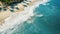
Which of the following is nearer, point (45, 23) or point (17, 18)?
point (45, 23)

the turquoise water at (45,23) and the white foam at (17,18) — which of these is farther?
the turquoise water at (45,23)

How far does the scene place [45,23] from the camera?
39.9m

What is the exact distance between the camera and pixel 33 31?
122 feet

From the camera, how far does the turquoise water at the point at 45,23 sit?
37116mm

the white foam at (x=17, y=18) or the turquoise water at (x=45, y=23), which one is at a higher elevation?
the white foam at (x=17, y=18)

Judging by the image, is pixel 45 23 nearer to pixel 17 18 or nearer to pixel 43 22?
pixel 43 22

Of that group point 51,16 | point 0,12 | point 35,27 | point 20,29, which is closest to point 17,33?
point 20,29

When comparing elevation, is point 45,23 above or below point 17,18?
below

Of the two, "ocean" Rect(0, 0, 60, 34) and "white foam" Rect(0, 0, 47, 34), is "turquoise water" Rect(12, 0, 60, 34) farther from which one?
"white foam" Rect(0, 0, 47, 34)

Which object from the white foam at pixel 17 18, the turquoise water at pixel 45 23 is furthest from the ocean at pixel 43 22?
the white foam at pixel 17 18

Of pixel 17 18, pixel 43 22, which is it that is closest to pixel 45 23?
pixel 43 22

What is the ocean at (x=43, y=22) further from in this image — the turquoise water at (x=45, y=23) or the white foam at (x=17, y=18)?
the white foam at (x=17, y=18)

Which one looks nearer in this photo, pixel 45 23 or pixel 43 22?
pixel 45 23

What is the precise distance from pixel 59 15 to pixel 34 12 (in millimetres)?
5985
